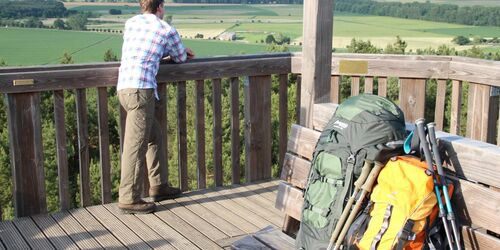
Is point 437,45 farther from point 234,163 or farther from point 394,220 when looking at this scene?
point 394,220

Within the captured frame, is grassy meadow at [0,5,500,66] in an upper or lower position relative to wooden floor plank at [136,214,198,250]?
lower

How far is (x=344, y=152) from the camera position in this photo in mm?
2570

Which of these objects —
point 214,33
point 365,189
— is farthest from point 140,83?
point 214,33

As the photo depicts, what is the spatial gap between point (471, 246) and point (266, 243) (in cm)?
110

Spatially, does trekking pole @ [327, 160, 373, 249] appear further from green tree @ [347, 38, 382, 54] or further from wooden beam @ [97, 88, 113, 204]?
green tree @ [347, 38, 382, 54]

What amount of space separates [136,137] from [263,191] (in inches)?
47.1

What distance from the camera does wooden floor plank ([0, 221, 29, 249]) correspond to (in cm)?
392

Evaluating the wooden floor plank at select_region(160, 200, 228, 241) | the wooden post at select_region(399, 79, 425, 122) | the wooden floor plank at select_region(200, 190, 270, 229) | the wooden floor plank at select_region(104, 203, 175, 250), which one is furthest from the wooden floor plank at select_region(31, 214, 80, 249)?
the wooden post at select_region(399, 79, 425, 122)

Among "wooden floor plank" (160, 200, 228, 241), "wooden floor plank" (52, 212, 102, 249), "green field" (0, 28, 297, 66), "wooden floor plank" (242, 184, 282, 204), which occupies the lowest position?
"green field" (0, 28, 297, 66)

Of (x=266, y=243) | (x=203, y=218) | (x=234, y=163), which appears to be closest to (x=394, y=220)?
(x=266, y=243)

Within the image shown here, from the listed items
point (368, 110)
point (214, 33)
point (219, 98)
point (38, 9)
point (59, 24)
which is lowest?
point (214, 33)

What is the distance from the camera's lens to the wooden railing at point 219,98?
14.2 feet

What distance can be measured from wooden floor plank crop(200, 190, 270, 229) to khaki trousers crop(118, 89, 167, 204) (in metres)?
0.61

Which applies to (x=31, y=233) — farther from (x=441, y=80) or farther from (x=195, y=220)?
(x=441, y=80)
